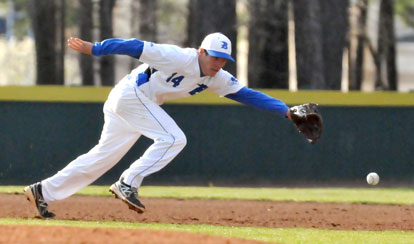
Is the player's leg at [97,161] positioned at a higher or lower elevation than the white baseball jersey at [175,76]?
lower

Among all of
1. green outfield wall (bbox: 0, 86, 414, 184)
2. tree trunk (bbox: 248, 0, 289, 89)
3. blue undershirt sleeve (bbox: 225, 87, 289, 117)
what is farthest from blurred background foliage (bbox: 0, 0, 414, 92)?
blue undershirt sleeve (bbox: 225, 87, 289, 117)

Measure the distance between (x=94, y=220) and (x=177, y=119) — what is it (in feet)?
18.7

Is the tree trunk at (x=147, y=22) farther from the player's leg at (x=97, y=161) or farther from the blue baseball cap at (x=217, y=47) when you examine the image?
the blue baseball cap at (x=217, y=47)

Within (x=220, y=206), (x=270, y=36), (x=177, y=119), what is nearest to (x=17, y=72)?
(x=270, y=36)

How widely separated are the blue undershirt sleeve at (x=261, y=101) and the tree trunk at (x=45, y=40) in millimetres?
14240

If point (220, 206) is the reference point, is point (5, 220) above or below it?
above

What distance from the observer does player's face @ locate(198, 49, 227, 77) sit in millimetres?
8344

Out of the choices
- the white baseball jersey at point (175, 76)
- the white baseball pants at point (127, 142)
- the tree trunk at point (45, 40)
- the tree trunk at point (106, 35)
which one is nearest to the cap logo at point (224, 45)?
the white baseball jersey at point (175, 76)

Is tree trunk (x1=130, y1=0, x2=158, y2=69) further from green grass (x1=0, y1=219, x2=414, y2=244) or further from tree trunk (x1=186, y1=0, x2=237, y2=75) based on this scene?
green grass (x1=0, y1=219, x2=414, y2=244)

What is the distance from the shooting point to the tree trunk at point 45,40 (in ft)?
74.5

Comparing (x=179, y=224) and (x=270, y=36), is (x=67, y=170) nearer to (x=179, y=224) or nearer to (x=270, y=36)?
(x=179, y=224)

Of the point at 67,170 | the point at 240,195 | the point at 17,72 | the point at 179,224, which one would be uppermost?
the point at 67,170

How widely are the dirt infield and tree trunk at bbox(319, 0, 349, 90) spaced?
7.63m

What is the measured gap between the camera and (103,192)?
12852mm
